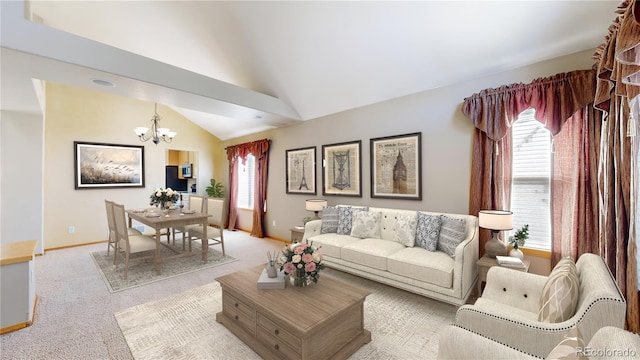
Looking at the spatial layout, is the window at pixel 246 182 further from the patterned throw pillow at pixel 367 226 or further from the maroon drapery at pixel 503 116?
the maroon drapery at pixel 503 116

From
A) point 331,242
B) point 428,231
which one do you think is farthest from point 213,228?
point 428,231

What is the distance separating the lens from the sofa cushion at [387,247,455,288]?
2441mm

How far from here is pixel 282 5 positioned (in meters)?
2.96

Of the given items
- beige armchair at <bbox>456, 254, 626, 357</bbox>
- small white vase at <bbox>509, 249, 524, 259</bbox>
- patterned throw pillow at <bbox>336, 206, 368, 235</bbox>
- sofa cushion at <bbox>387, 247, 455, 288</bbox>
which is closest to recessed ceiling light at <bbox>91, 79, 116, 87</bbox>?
patterned throw pillow at <bbox>336, 206, 368, 235</bbox>

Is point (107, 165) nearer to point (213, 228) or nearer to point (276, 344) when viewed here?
point (213, 228)

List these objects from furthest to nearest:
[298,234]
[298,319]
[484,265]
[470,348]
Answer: [298,234] < [484,265] < [298,319] < [470,348]

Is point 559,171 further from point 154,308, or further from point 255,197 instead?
point 255,197

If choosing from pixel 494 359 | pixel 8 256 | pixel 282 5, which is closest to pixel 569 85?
pixel 494 359

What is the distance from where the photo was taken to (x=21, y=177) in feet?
14.0

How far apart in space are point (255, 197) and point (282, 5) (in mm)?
4006

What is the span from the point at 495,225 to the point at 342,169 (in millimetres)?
2384

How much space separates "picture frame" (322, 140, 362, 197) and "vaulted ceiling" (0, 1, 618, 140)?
654 mm

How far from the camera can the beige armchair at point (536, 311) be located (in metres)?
1.09

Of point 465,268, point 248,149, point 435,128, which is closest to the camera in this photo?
point 465,268
